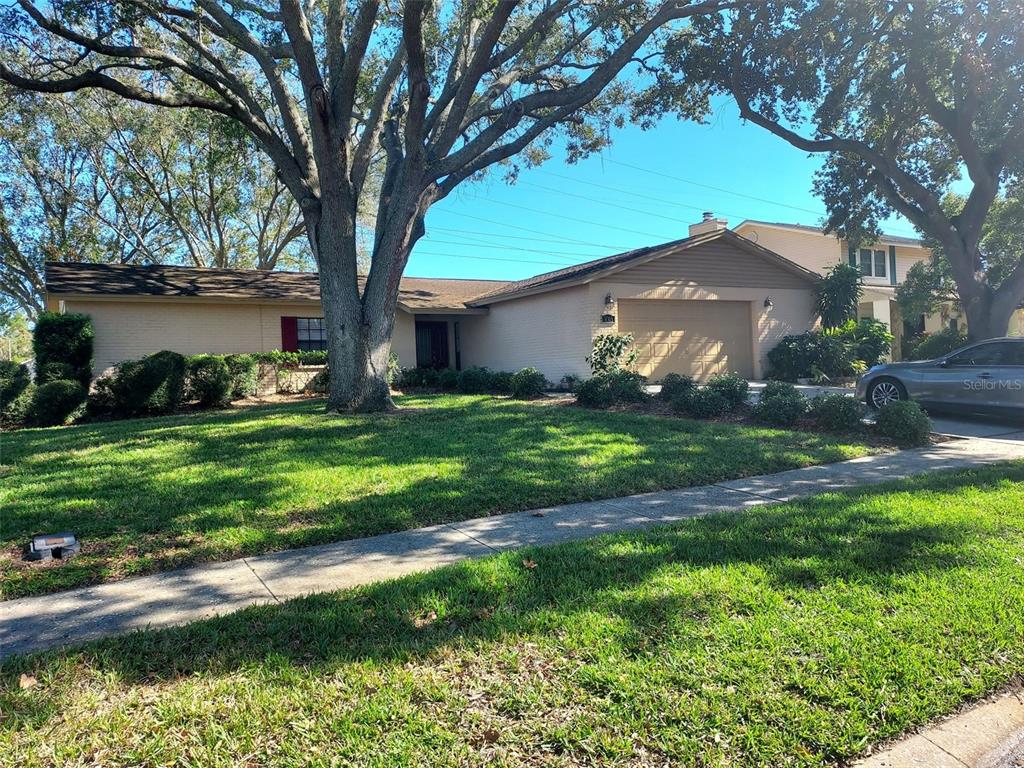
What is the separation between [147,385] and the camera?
13.7 metres

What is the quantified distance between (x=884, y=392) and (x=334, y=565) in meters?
11.1

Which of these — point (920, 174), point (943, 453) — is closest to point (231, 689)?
point (943, 453)

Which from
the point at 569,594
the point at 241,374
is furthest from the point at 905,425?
the point at 241,374

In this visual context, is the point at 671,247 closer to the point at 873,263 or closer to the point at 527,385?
the point at 527,385

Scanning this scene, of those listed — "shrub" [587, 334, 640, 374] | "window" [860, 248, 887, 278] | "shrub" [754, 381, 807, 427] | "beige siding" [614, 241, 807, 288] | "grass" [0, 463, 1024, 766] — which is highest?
"window" [860, 248, 887, 278]

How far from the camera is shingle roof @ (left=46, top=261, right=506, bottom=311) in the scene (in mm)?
16922

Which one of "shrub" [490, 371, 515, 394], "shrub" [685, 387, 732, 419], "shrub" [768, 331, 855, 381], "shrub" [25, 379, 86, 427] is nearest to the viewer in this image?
"shrub" [685, 387, 732, 419]

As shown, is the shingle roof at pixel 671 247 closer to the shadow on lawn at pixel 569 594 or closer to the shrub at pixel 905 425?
the shrub at pixel 905 425

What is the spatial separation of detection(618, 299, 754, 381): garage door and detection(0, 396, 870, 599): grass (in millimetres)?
7080

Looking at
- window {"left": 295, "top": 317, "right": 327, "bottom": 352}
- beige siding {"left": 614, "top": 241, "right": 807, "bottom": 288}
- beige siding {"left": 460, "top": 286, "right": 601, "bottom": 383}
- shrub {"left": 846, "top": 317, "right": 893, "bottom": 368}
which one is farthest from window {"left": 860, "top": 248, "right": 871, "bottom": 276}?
window {"left": 295, "top": 317, "right": 327, "bottom": 352}

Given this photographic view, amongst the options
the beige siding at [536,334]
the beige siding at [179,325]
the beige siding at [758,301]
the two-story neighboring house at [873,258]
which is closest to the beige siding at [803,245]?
the two-story neighboring house at [873,258]

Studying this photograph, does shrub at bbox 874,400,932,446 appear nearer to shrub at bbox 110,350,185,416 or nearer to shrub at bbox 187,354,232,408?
shrub at bbox 187,354,232,408

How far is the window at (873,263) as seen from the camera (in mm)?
26375

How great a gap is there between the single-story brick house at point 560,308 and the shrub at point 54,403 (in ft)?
12.3
